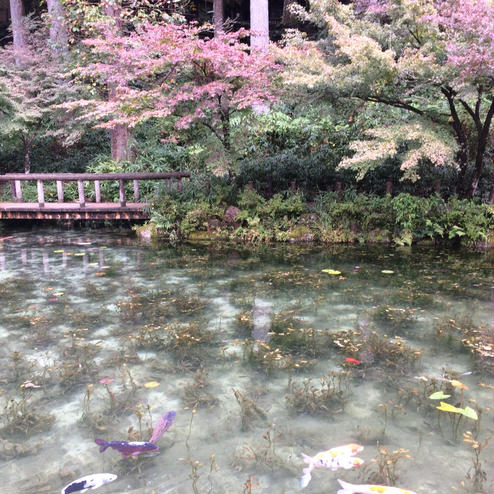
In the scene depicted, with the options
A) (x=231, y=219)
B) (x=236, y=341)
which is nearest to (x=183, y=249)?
(x=231, y=219)

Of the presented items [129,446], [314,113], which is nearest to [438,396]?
[129,446]

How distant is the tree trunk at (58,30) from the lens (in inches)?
614

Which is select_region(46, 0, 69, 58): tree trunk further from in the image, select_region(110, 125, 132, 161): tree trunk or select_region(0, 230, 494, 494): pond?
select_region(0, 230, 494, 494): pond

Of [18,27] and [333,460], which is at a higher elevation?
[18,27]

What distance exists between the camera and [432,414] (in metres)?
3.40

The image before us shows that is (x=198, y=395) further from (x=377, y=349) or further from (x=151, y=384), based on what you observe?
(x=377, y=349)

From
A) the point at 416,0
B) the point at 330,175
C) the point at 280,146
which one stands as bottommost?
the point at 330,175

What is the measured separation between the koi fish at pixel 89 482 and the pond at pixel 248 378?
2.2 inches

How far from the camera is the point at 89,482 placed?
2734 mm

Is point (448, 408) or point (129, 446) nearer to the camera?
point (129, 446)

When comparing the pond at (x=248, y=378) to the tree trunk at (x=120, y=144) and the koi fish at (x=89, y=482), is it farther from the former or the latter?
the tree trunk at (x=120, y=144)

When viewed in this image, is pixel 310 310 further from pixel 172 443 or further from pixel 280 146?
pixel 280 146

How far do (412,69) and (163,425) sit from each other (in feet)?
24.1

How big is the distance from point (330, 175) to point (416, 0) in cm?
493
